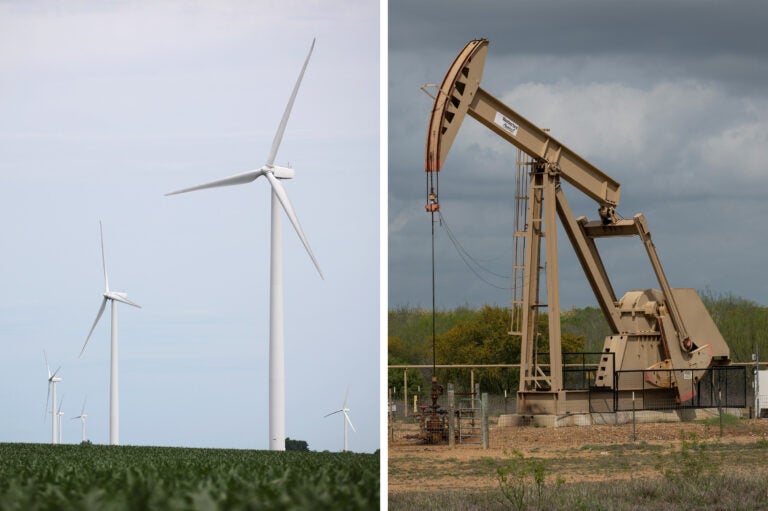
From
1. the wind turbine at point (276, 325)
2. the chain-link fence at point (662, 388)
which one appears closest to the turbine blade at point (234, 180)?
the wind turbine at point (276, 325)

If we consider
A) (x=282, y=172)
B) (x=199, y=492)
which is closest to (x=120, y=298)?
(x=282, y=172)

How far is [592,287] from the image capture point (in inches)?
1078

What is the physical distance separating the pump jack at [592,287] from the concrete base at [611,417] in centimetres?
22

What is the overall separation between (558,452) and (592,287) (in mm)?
7407

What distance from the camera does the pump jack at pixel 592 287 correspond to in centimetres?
2506

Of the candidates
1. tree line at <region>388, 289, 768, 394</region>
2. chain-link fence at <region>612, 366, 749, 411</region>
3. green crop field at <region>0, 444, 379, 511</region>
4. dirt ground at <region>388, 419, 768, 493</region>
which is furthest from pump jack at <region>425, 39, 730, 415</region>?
green crop field at <region>0, 444, 379, 511</region>

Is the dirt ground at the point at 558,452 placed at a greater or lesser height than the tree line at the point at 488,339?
lesser

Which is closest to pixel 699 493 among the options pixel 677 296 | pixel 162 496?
pixel 162 496

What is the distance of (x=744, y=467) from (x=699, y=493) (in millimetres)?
4101

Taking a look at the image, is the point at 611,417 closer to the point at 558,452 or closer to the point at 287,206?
the point at 558,452

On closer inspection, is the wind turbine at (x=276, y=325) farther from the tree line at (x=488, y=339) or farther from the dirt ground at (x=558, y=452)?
the tree line at (x=488, y=339)

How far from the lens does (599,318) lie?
52219 mm

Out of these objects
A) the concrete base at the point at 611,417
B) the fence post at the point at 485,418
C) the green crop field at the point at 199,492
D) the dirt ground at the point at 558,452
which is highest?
the green crop field at the point at 199,492

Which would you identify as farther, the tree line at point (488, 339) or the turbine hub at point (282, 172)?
the tree line at point (488, 339)
